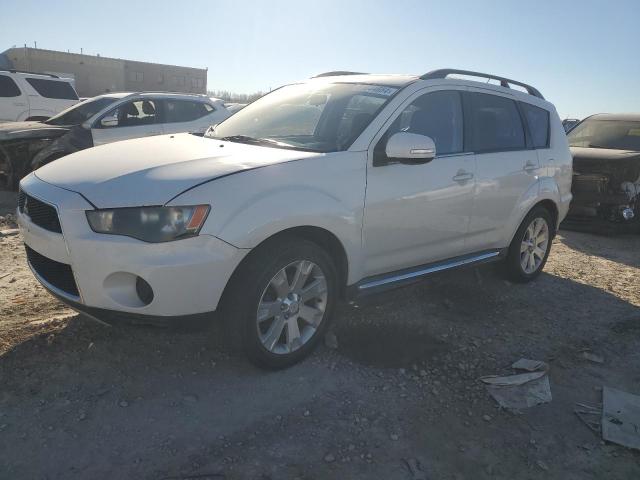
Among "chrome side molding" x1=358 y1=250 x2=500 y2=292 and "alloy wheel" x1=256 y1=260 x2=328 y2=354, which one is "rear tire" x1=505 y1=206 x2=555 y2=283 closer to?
"chrome side molding" x1=358 y1=250 x2=500 y2=292

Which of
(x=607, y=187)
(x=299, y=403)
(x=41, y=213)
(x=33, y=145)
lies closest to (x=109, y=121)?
(x=33, y=145)

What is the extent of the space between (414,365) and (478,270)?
2.36m

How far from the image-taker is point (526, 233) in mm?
5043

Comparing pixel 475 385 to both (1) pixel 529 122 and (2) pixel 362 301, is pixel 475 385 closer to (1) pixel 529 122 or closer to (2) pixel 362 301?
(2) pixel 362 301

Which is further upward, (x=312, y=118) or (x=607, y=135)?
(x=607, y=135)

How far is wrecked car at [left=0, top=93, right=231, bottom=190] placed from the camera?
25.5ft

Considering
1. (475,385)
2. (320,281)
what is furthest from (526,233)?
(320,281)

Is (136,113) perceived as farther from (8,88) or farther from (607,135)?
(607,135)

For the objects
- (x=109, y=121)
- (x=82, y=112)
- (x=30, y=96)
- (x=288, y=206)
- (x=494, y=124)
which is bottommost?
(x=288, y=206)

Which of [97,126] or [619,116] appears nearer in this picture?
[97,126]

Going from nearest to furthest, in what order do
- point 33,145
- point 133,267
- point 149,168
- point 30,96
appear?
1. point 133,267
2. point 149,168
3. point 33,145
4. point 30,96

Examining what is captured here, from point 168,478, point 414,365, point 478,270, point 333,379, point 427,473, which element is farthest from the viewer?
point 478,270

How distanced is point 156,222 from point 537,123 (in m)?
3.99

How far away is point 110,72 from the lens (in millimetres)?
49750
